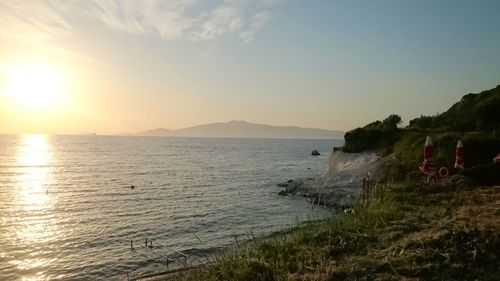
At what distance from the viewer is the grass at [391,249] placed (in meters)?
7.42

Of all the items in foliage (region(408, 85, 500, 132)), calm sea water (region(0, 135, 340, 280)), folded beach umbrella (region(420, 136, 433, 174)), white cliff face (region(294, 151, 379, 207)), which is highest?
foliage (region(408, 85, 500, 132))

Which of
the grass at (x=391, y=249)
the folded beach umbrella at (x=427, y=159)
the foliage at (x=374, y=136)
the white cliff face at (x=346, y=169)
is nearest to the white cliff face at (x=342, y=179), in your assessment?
the white cliff face at (x=346, y=169)

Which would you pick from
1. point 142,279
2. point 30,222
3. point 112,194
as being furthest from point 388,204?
point 112,194

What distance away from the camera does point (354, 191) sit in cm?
3228

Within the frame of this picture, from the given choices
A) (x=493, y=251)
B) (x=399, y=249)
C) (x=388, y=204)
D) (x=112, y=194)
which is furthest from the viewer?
(x=112, y=194)

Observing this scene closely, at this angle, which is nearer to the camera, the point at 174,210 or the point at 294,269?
the point at 294,269

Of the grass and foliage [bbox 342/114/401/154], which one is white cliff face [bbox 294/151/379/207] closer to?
foliage [bbox 342/114/401/154]

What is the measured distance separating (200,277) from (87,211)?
91.1 ft

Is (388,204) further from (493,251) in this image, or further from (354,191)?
(354,191)

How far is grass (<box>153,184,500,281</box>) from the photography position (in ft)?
24.3

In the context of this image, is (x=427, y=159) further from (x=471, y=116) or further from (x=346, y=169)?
(x=471, y=116)

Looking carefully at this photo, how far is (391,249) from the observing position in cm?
861

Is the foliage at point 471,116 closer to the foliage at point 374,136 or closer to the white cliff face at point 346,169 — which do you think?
the foliage at point 374,136

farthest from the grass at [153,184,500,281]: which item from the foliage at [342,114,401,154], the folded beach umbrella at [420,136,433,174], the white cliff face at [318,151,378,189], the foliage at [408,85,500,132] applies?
the foliage at [342,114,401,154]
